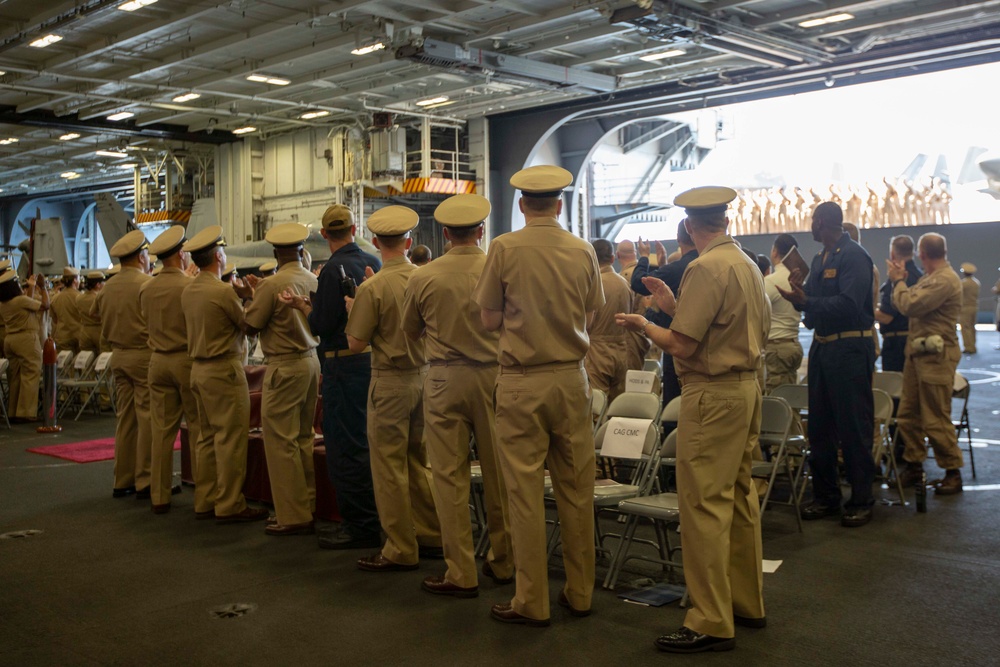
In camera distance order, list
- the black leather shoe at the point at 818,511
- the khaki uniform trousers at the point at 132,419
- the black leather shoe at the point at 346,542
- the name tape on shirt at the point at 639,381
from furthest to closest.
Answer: the khaki uniform trousers at the point at 132,419 → the name tape on shirt at the point at 639,381 → the black leather shoe at the point at 818,511 → the black leather shoe at the point at 346,542

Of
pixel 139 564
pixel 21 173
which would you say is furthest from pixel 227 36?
pixel 21 173

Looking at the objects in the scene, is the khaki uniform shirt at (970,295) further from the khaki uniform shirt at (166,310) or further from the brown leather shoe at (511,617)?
the brown leather shoe at (511,617)

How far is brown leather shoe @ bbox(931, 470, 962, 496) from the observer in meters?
6.52

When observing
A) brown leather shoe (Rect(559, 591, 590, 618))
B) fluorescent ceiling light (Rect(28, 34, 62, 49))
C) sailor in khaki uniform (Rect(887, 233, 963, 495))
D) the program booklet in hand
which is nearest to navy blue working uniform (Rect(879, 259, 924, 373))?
sailor in khaki uniform (Rect(887, 233, 963, 495))

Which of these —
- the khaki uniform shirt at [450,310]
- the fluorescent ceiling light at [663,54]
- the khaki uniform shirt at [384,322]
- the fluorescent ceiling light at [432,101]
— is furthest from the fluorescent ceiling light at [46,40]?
the khaki uniform shirt at [450,310]

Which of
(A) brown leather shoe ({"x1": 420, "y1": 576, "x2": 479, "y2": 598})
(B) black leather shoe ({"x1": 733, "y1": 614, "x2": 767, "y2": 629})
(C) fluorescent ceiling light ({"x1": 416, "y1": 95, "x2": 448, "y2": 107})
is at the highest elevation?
(C) fluorescent ceiling light ({"x1": 416, "y1": 95, "x2": 448, "y2": 107})

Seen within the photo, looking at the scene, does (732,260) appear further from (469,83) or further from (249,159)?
(249,159)

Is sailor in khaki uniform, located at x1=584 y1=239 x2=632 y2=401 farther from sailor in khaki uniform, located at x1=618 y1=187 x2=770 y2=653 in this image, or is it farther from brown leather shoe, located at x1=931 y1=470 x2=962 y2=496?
sailor in khaki uniform, located at x1=618 y1=187 x2=770 y2=653

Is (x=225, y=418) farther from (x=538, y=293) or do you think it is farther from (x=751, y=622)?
(x=751, y=622)

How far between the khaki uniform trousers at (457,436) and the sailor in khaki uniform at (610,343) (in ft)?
8.98

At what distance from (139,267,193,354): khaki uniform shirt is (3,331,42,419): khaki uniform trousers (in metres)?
6.33

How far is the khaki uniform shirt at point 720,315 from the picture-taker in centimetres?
375

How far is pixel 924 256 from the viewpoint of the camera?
6965 mm

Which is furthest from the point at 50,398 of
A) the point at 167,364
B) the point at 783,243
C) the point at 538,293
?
the point at 538,293
